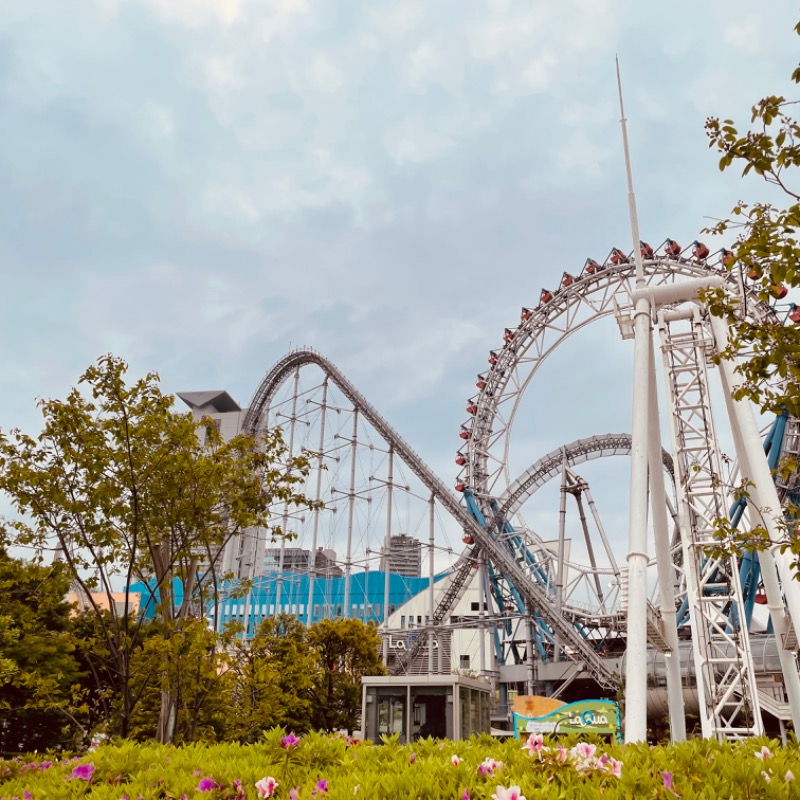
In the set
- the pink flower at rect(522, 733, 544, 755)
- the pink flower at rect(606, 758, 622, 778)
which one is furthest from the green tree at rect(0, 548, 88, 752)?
the pink flower at rect(606, 758, 622, 778)

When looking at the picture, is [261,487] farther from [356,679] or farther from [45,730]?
[356,679]

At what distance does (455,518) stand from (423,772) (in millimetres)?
33341

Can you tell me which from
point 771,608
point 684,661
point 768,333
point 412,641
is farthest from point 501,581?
point 768,333

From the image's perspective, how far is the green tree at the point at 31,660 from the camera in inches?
435

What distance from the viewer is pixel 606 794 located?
2660 millimetres

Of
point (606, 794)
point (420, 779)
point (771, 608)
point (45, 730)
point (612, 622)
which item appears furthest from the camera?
point (612, 622)

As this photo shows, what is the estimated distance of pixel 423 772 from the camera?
10.2 ft

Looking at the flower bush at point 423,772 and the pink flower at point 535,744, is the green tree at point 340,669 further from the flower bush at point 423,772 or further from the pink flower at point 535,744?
the pink flower at point 535,744

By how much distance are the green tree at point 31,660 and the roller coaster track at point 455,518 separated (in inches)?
697

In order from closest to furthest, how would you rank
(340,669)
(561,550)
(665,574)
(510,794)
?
(510,794), (665,574), (340,669), (561,550)

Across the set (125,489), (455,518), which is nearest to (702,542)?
(125,489)

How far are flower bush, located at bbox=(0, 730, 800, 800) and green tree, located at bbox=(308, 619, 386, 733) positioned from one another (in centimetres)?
2352

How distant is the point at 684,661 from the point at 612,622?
535cm

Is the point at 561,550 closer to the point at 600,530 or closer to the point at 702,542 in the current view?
the point at 600,530
